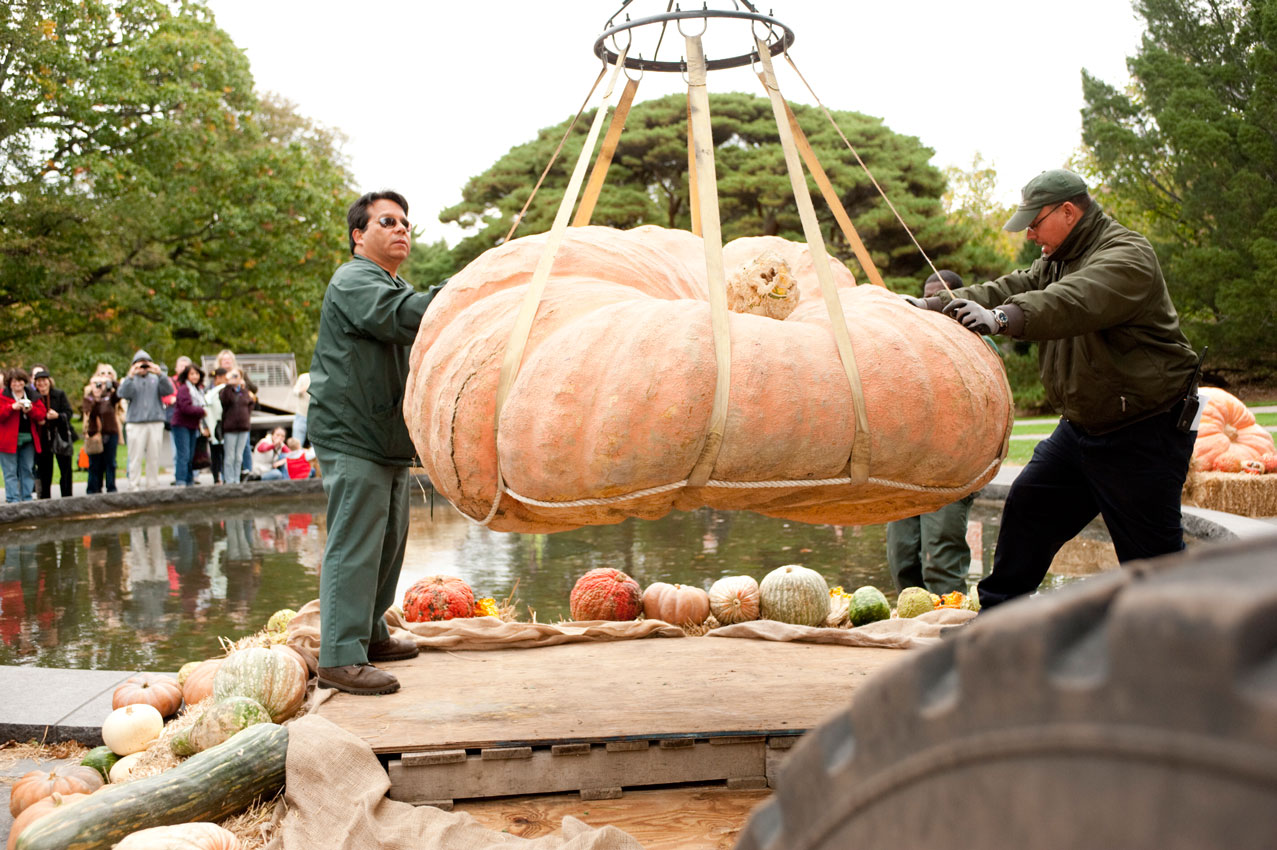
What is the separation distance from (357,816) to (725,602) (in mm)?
2468

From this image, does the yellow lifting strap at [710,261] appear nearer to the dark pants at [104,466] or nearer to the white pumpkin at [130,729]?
the white pumpkin at [130,729]

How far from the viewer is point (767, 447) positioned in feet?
8.06

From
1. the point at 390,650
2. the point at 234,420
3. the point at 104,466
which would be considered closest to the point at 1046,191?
the point at 390,650

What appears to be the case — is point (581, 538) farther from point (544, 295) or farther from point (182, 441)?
point (544, 295)

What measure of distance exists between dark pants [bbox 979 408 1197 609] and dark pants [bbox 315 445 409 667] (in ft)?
7.16

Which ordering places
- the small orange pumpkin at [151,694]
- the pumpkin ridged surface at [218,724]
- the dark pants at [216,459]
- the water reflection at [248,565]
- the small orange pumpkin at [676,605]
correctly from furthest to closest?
the dark pants at [216,459] < the water reflection at [248,565] < the small orange pumpkin at [676,605] < the small orange pumpkin at [151,694] < the pumpkin ridged surface at [218,724]

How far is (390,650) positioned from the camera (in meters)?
4.02

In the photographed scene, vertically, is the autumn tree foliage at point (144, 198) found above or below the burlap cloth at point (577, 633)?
above

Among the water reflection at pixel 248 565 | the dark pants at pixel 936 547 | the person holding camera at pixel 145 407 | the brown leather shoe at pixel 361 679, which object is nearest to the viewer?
the brown leather shoe at pixel 361 679

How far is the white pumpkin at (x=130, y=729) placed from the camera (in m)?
3.64

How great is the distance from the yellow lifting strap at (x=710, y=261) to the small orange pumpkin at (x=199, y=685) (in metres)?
2.46

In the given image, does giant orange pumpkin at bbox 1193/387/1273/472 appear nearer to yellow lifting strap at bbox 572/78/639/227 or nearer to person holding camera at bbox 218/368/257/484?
yellow lifting strap at bbox 572/78/639/227

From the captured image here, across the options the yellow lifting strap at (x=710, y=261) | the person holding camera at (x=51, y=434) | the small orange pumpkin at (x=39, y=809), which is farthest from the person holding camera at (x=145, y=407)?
the yellow lifting strap at (x=710, y=261)

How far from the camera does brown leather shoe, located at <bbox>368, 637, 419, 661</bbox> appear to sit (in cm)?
400
